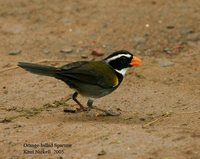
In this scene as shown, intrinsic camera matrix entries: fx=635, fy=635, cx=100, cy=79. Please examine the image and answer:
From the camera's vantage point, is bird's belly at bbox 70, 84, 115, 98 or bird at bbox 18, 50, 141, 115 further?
bird's belly at bbox 70, 84, 115, 98

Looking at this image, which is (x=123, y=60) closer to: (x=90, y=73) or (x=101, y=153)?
(x=90, y=73)

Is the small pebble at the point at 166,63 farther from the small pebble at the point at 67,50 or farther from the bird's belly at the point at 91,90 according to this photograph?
the bird's belly at the point at 91,90

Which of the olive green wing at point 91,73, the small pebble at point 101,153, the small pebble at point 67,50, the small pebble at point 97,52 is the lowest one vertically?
the small pebble at point 67,50

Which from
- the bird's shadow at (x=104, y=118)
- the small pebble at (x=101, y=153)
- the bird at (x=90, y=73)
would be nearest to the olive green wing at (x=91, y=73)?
the bird at (x=90, y=73)

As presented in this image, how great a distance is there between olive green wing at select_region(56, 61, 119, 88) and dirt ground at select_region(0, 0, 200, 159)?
0.51 m

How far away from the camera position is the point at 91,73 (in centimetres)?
876

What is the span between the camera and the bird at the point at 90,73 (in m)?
8.52

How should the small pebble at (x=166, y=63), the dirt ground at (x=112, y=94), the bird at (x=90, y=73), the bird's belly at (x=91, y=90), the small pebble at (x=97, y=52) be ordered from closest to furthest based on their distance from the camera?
1. the dirt ground at (x=112, y=94)
2. the bird at (x=90, y=73)
3. the bird's belly at (x=91, y=90)
4. the small pebble at (x=166, y=63)
5. the small pebble at (x=97, y=52)

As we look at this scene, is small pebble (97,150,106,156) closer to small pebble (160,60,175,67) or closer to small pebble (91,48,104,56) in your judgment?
small pebble (160,60,175,67)

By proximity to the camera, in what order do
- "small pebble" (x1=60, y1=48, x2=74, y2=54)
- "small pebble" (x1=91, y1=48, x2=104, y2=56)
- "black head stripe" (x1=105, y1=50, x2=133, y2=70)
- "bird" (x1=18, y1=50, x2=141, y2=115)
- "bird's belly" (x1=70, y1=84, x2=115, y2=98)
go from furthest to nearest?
"small pebble" (x1=60, y1=48, x2=74, y2=54) < "small pebble" (x1=91, y1=48, x2=104, y2=56) < "black head stripe" (x1=105, y1=50, x2=133, y2=70) < "bird's belly" (x1=70, y1=84, x2=115, y2=98) < "bird" (x1=18, y1=50, x2=141, y2=115)

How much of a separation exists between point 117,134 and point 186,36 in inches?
187

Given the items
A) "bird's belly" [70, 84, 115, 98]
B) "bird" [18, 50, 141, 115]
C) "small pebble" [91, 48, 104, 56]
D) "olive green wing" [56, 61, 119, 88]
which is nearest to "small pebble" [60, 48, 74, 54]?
"small pebble" [91, 48, 104, 56]

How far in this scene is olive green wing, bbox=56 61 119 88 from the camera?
28.1ft

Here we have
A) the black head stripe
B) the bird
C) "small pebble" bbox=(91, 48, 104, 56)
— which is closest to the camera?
the bird
